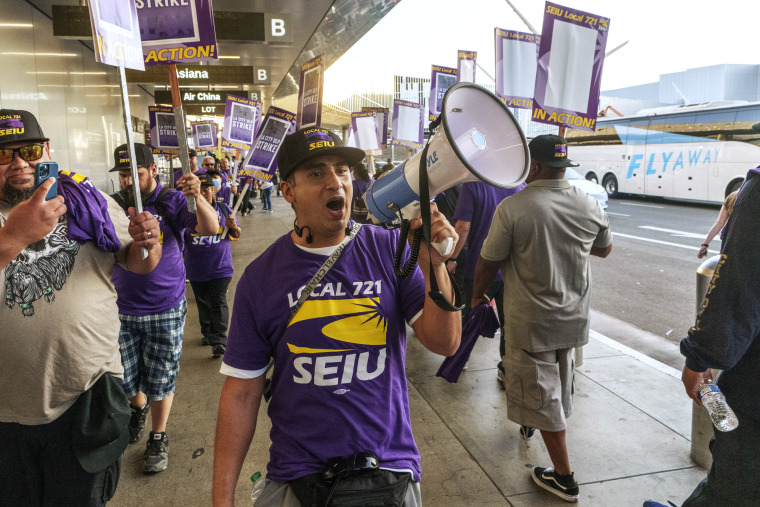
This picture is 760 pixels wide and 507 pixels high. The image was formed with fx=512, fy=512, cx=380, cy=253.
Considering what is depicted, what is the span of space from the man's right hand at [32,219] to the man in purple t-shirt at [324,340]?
74cm

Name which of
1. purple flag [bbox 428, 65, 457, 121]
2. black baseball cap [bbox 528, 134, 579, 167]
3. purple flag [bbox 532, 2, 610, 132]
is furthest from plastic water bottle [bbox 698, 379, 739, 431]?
purple flag [bbox 428, 65, 457, 121]

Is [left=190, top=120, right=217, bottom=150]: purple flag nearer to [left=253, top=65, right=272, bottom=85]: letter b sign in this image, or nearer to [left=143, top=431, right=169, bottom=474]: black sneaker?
[left=253, top=65, right=272, bottom=85]: letter b sign

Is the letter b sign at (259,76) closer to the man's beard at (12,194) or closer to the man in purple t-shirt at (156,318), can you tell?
the man in purple t-shirt at (156,318)

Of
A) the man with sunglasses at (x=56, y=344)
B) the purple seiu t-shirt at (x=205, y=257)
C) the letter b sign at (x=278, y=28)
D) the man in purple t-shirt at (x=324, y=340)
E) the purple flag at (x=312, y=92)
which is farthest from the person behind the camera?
the letter b sign at (x=278, y=28)

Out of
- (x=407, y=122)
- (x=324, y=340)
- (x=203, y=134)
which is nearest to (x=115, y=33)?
(x=324, y=340)

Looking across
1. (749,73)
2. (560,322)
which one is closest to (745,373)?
(560,322)

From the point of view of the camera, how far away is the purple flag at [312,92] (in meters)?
5.28

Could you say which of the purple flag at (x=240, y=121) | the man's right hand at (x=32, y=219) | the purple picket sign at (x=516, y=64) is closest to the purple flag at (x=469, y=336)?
the man's right hand at (x=32, y=219)

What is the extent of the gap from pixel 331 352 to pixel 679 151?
Result: 20932mm

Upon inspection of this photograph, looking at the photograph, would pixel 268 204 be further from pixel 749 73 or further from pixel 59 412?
pixel 749 73

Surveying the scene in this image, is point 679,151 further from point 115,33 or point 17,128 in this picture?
point 17,128

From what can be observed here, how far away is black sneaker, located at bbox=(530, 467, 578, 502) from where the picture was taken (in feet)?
9.34

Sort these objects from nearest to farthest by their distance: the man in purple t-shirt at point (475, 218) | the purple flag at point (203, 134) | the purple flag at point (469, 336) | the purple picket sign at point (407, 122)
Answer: the purple flag at point (469, 336)
the man in purple t-shirt at point (475, 218)
the purple picket sign at point (407, 122)
the purple flag at point (203, 134)

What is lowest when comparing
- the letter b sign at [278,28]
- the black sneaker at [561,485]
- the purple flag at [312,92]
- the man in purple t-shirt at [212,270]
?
the black sneaker at [561,485]
